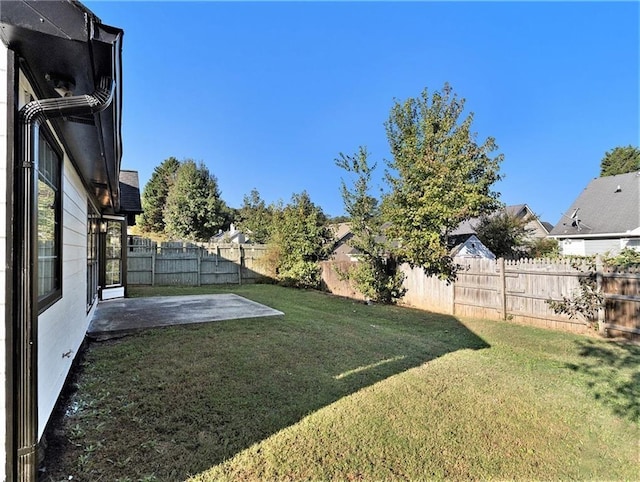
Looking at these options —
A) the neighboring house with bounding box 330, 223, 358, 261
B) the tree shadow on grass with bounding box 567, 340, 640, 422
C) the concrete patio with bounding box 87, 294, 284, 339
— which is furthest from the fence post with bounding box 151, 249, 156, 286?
the tree shadow on grass with bounding box 567, 340, 640, 422

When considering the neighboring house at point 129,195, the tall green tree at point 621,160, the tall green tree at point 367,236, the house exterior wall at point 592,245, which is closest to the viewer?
the neighboring house at point 129,195

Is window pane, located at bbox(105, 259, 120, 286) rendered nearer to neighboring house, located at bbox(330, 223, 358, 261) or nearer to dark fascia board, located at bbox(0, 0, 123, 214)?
neighboring house, located at bbox(330, 223, 358, 261)

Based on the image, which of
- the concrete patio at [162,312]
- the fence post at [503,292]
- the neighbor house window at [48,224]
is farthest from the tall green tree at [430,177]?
the neighbor house window at [48,224]

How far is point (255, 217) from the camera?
26938 millimetres

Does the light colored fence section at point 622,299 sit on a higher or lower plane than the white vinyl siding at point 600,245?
lower

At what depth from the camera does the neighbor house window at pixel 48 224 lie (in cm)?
228

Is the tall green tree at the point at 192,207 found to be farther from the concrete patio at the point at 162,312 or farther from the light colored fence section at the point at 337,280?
the concrete patio at the point at 162,312

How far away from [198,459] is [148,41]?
686 centimetres

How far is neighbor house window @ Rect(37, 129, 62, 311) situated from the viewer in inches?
A: 89.7

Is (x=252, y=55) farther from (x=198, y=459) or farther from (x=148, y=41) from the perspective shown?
(x=198, y=459)

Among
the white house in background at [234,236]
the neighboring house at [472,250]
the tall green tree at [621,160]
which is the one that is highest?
the tall green tree at [621,160]

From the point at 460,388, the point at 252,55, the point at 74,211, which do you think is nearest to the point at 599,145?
the point at 252,55

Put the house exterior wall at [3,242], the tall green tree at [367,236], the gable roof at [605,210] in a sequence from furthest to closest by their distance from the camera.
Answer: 1. the gable roof at [605,210]
2. the tall green tree at [367,236]
3. the house exterior wall at [3,242]

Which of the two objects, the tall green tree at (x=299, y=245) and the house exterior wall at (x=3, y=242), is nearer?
the house exterior wall at (x=3, y=242)
